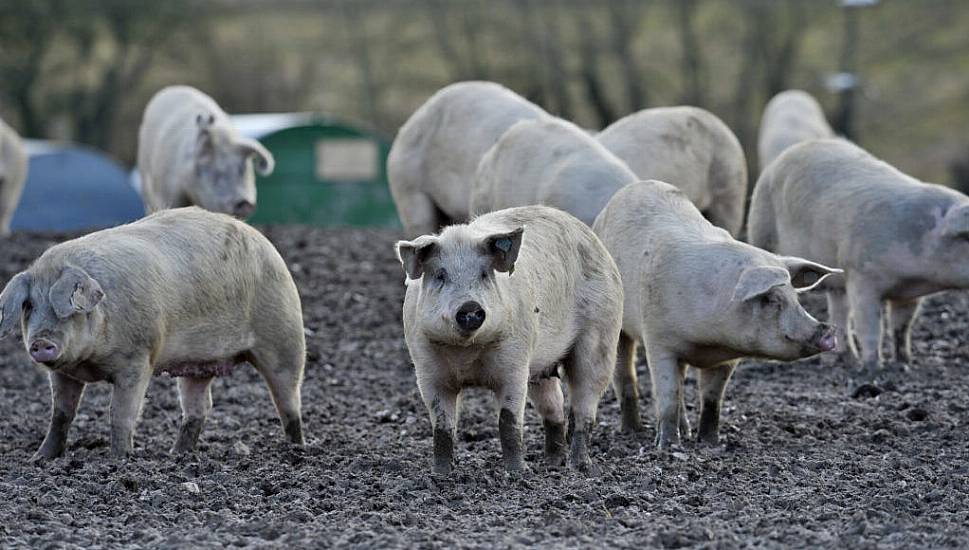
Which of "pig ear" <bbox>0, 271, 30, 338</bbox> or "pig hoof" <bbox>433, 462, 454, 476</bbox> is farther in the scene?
"pig ear" <bbox>0, 271, 30, 338</bbox>

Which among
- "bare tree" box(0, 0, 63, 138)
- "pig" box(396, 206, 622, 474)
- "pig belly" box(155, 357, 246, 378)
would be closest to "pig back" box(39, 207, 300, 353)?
"pig belly" box(155, 357, 246, 378)

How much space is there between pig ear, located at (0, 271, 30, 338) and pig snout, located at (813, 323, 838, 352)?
147 inches

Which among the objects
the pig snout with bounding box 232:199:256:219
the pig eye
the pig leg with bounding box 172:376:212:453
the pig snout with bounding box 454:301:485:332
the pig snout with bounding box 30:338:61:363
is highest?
the pig snout with bounding box 454:301:485:332

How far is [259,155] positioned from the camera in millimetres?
13086

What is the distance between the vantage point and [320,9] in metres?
42.2

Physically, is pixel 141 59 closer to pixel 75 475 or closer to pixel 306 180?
pixel 306 180

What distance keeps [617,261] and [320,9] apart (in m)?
34.6

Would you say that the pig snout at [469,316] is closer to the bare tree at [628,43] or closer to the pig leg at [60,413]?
the pig leg at [60,413]

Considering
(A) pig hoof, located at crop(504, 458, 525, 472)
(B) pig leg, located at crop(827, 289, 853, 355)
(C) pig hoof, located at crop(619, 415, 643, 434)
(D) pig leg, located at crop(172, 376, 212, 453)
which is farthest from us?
(B) pig leg, located at crop(827, 289, 853, 355)

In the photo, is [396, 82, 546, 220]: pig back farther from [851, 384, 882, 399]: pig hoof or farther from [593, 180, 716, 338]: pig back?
[851, 384, 882, 399]: pig hoof

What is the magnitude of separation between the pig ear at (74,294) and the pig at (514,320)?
155cm

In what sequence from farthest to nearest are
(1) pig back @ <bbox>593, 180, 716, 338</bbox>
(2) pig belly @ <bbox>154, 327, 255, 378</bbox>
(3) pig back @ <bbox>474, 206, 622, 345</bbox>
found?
1. (1) pig back @ <bbox>593, 180, 716, 338</bbox>
2. (2) pig belly @ <bbox>154, 327, 255, 378</bbox>
3. (3) pig back @ <bbox>474, 206, 622, 345</bbox>

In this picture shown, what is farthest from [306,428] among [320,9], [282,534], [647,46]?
[320,9]

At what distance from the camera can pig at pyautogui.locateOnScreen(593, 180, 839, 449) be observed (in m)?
7.70
